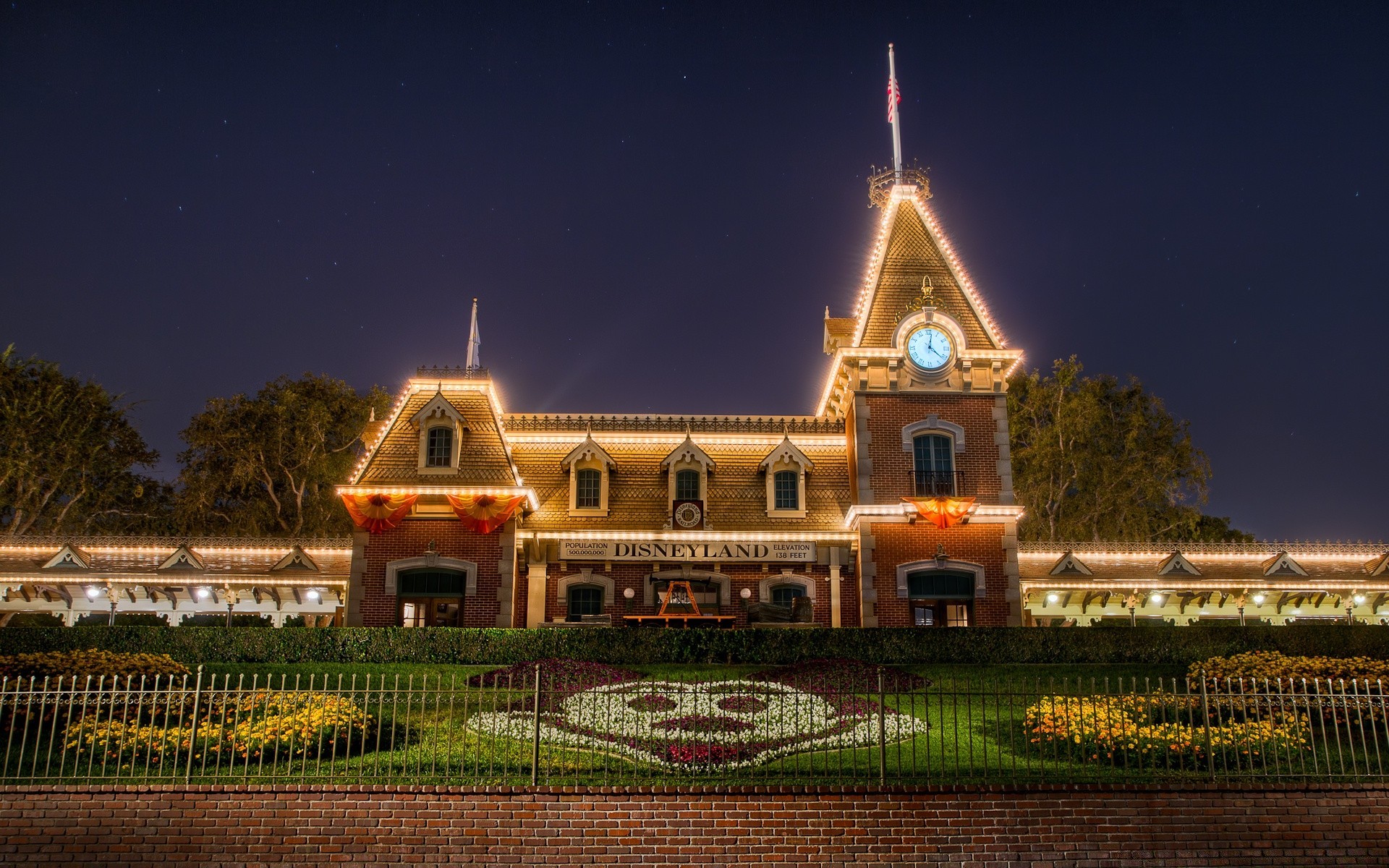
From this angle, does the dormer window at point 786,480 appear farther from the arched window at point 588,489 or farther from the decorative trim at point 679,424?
the arched window at point 588,489

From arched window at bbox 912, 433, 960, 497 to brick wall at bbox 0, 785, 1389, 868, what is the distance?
53.0ft

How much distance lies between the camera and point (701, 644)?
23.0 m

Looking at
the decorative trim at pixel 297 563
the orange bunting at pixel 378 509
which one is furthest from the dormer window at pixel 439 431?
the decorative trim at pixel 297 563

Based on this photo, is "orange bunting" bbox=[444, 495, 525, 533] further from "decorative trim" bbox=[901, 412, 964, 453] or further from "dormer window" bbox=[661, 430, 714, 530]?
"decorative trim" bbox=[901, 412, 964, 453]

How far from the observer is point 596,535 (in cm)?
2877

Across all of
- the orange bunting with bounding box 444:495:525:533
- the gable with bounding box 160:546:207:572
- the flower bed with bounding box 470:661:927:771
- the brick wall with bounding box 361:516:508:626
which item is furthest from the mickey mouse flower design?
the gable with bounding box 160:546:207:572

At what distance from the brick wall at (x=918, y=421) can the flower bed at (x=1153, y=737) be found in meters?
13.6

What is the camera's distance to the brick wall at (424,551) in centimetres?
2708

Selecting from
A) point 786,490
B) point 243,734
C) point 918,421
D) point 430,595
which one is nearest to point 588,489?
point 430,595

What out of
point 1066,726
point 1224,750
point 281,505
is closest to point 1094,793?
point 1066,726

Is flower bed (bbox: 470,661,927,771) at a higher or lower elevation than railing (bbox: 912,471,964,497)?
lower

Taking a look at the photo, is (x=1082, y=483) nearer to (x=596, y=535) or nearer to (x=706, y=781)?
(x=596, y=535)

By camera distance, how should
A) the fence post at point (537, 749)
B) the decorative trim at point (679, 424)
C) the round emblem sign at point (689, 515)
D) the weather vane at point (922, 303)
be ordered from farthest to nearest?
the decorative trim at point (679, 424) → the weather vane at point (922, 303) → the round emblem sign at point (689, 515) → the fence post at point (537, 749)

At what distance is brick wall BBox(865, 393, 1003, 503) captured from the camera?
92.7 feet
